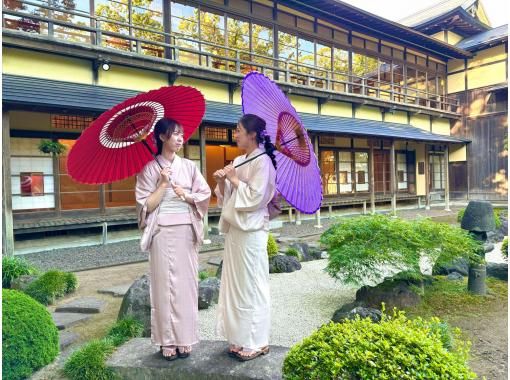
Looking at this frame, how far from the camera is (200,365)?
2.64m

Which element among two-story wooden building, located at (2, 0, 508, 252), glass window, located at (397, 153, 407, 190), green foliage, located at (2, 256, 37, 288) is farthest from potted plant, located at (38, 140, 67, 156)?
glass window, located at (397, 153, 407, 190)

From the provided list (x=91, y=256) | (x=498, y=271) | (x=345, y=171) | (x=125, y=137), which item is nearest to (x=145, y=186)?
(x=125, y=137)

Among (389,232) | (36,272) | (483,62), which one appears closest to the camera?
(389,232)

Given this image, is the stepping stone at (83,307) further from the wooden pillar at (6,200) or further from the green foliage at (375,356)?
the wooden pillar at (6,200)

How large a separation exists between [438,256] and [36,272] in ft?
19.0

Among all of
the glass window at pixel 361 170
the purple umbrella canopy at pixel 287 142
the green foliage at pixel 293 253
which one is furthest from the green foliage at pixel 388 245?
the glass window at pixel 361 170

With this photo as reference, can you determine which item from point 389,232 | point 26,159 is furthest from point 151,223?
point 26,159

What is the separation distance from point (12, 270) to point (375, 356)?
5.76m

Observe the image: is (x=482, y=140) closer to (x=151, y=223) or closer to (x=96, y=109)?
(x=96, y=109)

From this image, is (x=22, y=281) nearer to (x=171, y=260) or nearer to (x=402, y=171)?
(x=171, y=260)

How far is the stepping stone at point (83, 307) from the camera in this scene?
461 cm

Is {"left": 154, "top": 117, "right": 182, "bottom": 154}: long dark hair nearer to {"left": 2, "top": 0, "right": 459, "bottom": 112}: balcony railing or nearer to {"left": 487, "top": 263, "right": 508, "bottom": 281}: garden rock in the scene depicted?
{"left": 487, "top": 263, "right": 508, "bottom": 281}: garden rock

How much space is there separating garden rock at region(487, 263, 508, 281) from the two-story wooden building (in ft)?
21.8

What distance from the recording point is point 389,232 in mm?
4457
